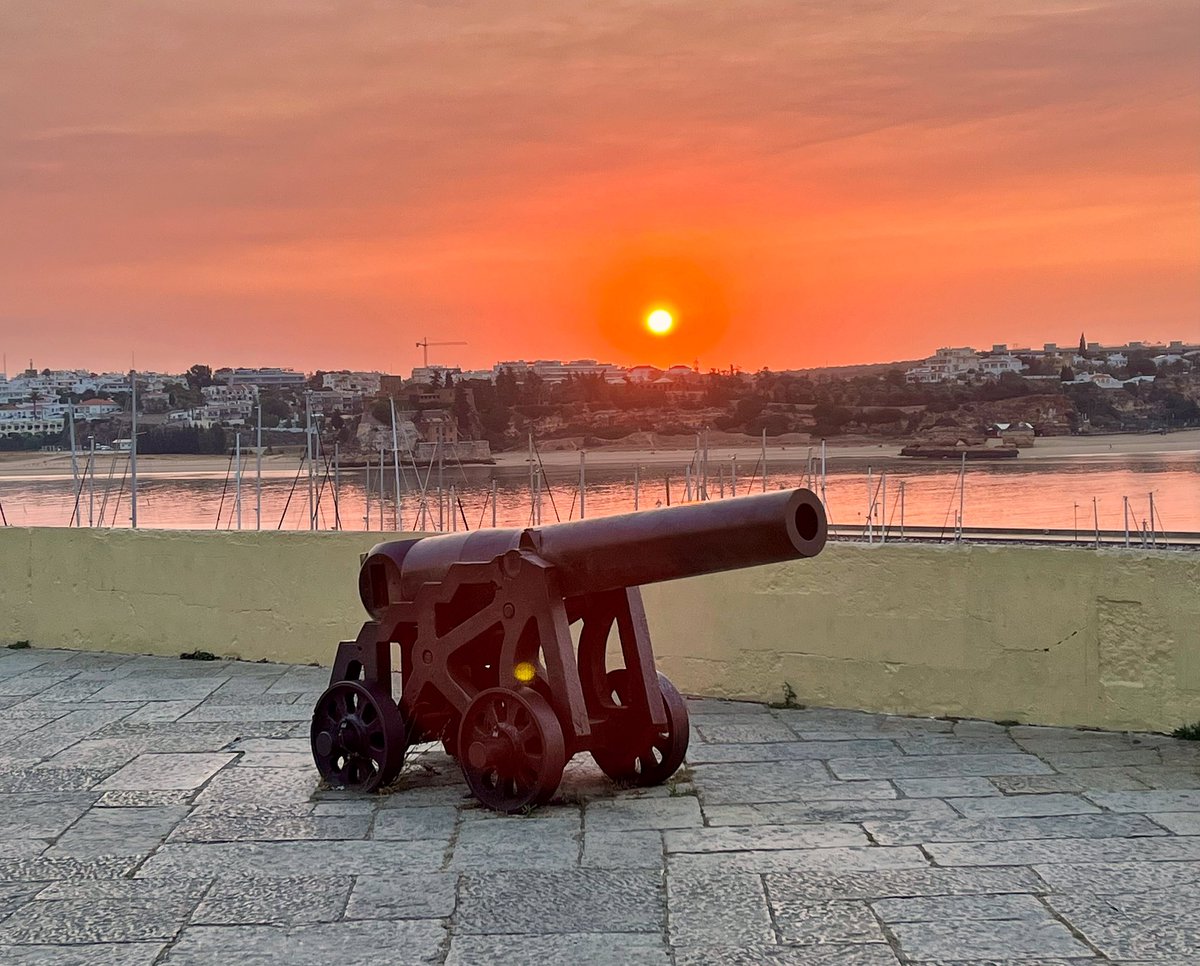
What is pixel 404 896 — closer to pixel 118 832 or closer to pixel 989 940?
pixel 118 832

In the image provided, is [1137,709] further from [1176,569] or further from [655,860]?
[655,860]

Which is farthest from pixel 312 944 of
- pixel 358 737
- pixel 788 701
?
pixel 788 701

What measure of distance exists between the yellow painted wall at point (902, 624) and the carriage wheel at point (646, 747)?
5.13 ft

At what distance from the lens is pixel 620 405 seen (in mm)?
41844

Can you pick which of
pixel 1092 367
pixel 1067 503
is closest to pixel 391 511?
pixel 1092 367

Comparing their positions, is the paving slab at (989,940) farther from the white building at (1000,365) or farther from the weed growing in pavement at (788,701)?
the white building at (1000,365)

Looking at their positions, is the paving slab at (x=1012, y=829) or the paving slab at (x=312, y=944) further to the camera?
the paving slab at (x=1012, y=829)

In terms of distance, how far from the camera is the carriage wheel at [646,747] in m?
4.65

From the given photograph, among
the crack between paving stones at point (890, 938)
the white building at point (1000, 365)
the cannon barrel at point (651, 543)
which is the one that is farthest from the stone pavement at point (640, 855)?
the white building at point (1000, 365)

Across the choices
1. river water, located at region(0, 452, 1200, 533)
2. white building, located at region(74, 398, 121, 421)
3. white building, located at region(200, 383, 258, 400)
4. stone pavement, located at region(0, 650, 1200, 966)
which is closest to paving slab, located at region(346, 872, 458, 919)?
stone pavement, located at region(0, 650, 1200, 966)

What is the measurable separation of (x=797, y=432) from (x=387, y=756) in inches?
1396

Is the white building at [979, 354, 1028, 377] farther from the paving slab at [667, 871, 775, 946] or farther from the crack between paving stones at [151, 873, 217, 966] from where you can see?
the crack between paving stones at [151, 873, 217, 966]

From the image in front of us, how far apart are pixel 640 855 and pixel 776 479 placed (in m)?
40.3

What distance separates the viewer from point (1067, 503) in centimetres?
6644
